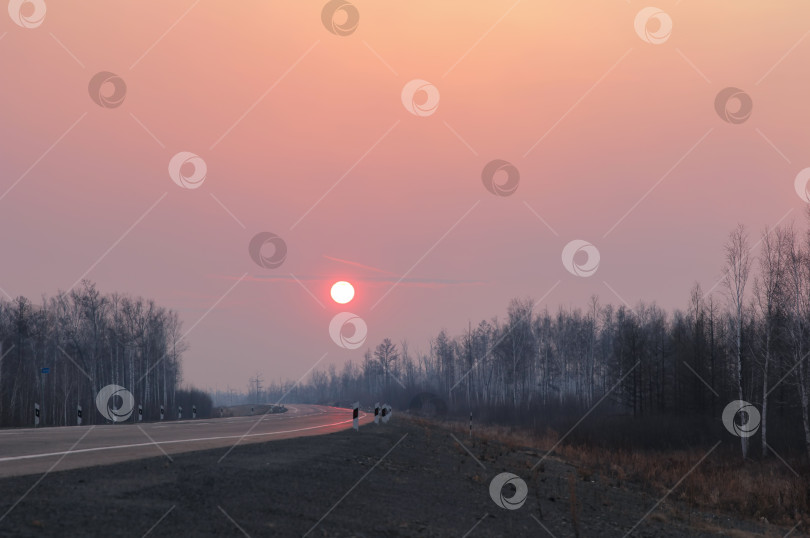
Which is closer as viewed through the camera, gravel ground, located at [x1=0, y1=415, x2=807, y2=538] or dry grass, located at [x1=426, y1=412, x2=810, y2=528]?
gravel ground, located at [x1=0, y1=415, x2=807, y2=538]

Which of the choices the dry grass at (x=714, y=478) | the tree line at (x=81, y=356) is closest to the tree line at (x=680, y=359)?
the dry grass at (x=714, y=478)

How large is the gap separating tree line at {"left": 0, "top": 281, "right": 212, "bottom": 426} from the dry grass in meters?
43.1

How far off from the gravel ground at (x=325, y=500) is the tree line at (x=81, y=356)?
158ft

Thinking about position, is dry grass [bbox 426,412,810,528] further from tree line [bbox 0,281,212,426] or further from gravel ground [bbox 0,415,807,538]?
tree line [bbox 0,281,212,426]

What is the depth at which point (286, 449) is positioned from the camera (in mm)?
16156

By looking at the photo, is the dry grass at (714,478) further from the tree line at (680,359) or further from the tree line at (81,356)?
the tree line at (81,356)

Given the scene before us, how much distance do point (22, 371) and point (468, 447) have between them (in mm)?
59135

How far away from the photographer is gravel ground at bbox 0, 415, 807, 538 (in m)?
8.21

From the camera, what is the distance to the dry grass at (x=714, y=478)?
2228cm

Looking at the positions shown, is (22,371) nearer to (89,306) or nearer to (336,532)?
(89,306)

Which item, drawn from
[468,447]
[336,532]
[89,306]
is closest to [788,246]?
[468,447]

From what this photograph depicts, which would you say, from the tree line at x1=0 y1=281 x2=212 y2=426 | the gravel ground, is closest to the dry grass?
the gravel ground

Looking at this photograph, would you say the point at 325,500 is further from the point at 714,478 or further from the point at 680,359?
the point at 680,359

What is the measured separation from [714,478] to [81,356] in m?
64.7
